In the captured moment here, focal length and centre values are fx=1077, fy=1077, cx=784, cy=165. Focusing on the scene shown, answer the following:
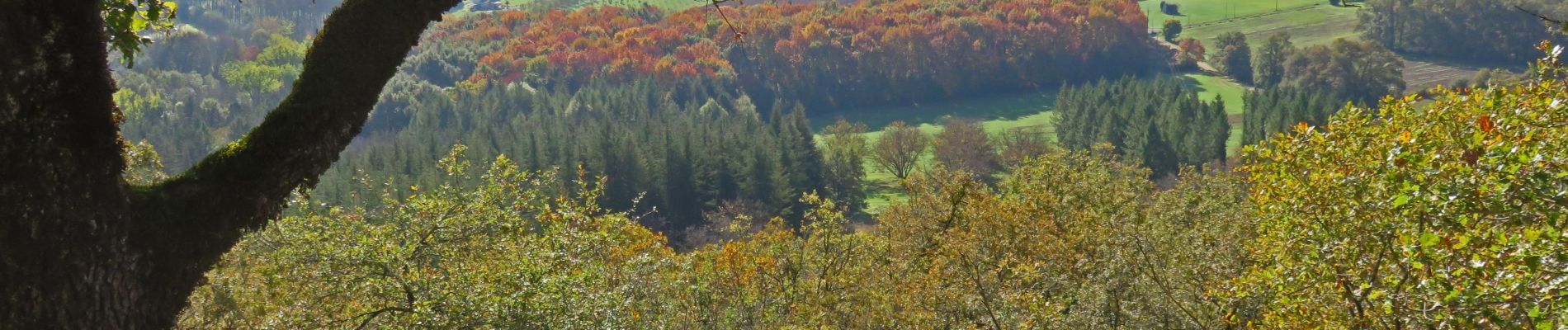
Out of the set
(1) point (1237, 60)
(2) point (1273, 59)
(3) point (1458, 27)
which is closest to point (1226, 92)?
(2) point (1273, 59)

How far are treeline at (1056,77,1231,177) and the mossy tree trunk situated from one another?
253 feet

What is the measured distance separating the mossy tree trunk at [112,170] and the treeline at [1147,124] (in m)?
77.3

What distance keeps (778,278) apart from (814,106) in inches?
4893

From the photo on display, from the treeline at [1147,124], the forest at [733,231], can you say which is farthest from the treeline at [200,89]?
the treeline at [1147,124]

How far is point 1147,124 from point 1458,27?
267ft

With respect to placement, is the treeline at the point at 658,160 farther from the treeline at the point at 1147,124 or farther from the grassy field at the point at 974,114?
the grassy field at the point at 974,114

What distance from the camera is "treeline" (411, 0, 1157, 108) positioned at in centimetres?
14825

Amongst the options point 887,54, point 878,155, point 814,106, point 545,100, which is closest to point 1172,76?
point 887,54

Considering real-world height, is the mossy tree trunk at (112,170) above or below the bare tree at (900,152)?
above

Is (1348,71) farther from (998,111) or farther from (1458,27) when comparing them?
(1458,27)

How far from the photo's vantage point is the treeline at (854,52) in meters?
148

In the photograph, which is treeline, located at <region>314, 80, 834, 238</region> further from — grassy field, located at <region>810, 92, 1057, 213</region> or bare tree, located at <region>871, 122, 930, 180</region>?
grassy field, located at <region>810, 92, 1057, 213</region>

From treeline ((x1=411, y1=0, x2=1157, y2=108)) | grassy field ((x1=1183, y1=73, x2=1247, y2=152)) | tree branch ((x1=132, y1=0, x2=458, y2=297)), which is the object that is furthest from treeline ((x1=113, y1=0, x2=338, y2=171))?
tree branch ((x1=132, y1=0, x2=458, y2=297))

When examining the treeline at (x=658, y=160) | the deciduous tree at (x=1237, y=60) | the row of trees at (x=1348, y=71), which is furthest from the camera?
the deciduous tree at (x=1237, y=60)
